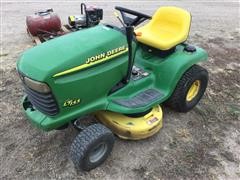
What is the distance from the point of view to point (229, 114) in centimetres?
340

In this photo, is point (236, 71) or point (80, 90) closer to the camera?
point (80, 90)

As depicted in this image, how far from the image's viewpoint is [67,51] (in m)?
2.39

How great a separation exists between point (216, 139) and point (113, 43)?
1.36 metres

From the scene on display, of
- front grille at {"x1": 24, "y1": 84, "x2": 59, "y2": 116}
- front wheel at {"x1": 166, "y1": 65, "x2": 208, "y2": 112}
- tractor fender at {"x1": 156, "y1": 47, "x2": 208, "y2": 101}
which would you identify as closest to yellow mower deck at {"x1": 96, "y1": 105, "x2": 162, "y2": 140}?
tractor fender at {"x1": 156, "y1": 47, "x2": 208, "y2": 101}

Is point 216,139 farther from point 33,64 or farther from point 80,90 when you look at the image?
point 33,64

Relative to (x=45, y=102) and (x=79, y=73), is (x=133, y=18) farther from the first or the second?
(x=45, y=102)

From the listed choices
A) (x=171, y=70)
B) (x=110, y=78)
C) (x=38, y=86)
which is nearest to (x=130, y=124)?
(x=110, y=78)

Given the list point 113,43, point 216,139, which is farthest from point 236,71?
point 113,43

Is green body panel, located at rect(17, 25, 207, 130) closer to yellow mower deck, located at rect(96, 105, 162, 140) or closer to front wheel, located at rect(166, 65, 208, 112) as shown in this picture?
yellow mower deck, located at rect(96, 105, 162, 140)

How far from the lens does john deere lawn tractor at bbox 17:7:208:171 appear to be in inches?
92.0

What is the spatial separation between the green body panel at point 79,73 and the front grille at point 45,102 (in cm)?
4

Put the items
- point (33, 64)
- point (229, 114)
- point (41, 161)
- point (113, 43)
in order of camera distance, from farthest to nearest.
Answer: point (229, 114) < point (41, 161) < point (113, 43) < point (33, 64)

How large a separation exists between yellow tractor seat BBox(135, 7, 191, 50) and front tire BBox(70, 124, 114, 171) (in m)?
1.01

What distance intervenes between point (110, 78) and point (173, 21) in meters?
1.03
